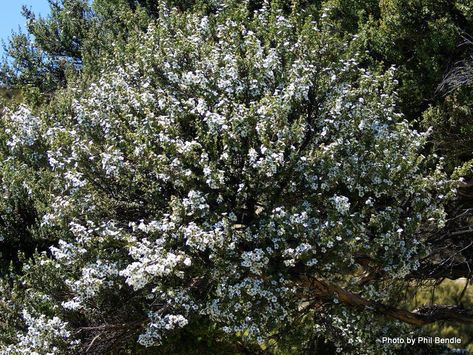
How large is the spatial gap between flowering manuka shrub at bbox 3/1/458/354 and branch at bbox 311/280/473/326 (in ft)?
0.11

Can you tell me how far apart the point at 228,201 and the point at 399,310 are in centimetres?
342

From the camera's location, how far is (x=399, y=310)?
897cm

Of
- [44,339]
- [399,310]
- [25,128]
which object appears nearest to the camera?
[44,339]

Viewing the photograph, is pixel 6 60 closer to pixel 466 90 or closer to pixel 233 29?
pixel 233 29

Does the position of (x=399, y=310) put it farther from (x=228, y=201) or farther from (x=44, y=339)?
(x=44, y=339)

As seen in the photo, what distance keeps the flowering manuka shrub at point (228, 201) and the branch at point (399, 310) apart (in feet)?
0.11

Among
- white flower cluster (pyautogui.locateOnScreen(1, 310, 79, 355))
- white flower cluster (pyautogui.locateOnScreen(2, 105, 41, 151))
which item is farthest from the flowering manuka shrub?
white flower cluster (pyautogui.locateOnScreen(2, 105, 41, 151))

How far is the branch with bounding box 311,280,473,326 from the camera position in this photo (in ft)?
27.0

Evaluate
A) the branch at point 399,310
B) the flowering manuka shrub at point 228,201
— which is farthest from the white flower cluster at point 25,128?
the branch at point 399,310

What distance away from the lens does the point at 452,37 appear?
10953 millimetres

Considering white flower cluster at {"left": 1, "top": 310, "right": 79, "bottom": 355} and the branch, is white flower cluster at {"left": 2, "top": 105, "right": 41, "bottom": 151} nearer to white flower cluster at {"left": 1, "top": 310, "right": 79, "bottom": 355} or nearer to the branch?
white flower cluster at {"left": 1, "top": 310, "right": 79, "bottom": 355}

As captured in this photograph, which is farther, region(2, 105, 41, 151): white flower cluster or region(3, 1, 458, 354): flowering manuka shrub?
region(2, 105, 41, 151): white flower cluster

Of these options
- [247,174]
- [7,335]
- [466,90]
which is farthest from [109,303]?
[466,90]

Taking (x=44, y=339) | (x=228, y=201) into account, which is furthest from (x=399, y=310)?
(x=44, y=339)
